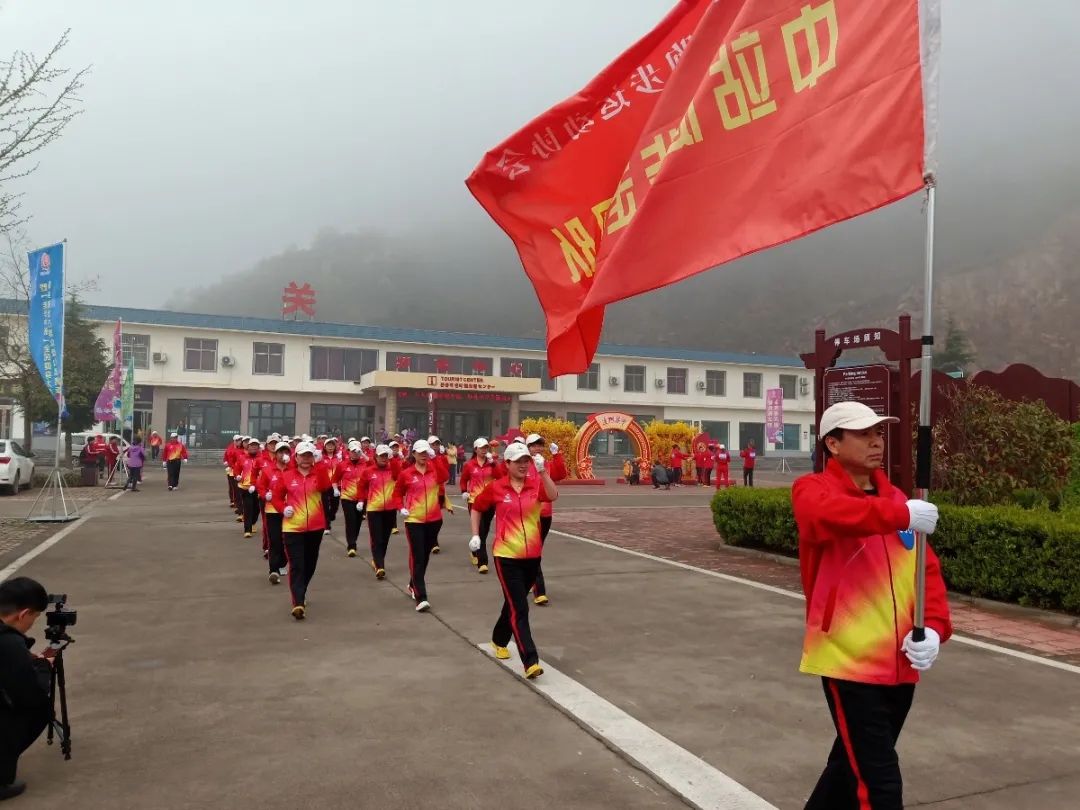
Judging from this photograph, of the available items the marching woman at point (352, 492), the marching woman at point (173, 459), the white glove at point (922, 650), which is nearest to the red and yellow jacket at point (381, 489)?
the marching woman at point (352, 492)

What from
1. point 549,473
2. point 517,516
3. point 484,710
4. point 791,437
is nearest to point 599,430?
point 549,473

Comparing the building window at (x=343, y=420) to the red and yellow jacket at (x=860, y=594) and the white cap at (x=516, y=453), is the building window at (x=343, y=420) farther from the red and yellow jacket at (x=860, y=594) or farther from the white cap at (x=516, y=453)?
the red and yellow jacket at (x=860, y=594)

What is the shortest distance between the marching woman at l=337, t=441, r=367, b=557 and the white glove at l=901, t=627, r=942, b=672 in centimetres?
993

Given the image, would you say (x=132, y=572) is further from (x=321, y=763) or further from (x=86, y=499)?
(x=86, y=499)

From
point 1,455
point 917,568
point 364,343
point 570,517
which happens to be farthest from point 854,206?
point 364,343

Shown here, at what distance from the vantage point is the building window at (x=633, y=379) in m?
54.9

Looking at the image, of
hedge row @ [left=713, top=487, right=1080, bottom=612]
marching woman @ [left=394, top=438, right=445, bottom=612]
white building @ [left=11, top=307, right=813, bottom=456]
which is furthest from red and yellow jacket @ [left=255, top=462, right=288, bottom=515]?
white building @ [left=11, top=307, right=813, bottom=456]

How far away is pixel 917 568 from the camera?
8.86ft

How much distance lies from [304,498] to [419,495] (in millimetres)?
1169

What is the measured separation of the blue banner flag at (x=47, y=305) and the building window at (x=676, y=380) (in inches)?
1769

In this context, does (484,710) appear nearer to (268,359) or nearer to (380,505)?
(380,505)

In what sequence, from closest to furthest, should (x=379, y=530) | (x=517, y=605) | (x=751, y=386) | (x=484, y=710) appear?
(x=484, y=710) < (x=517, y=605) < (x=379, y=530) < (x=751, y=386)

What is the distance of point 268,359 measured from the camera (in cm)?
4653

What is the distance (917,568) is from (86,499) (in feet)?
75.5
